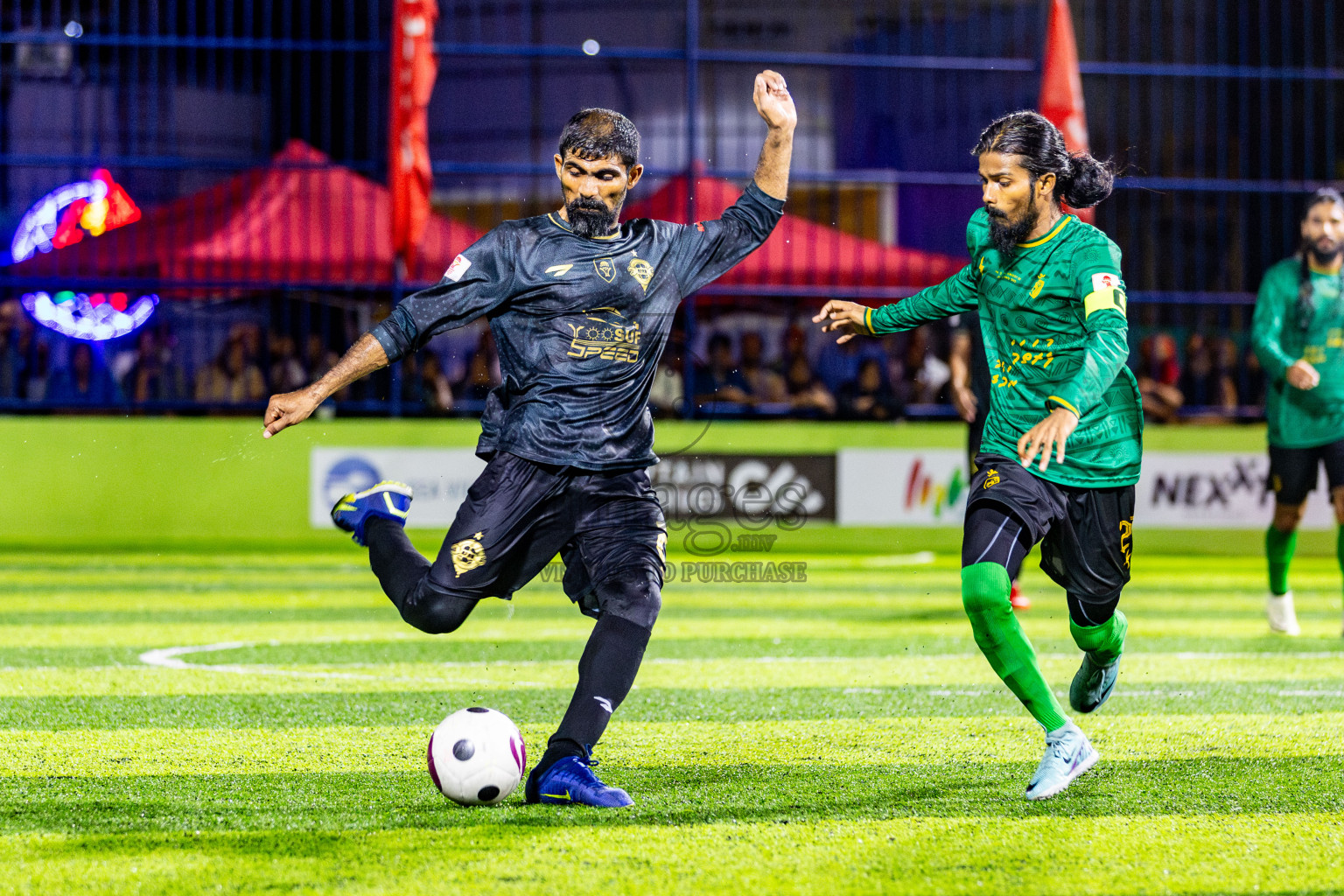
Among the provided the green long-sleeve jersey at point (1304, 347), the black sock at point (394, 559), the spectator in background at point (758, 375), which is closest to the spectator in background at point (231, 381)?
the spectator in background at point (758, 375)

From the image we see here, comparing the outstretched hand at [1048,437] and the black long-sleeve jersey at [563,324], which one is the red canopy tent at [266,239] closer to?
the black long-sleeve jersey at [563,324]

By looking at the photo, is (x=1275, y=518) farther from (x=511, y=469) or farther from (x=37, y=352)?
(x=37, y=352)

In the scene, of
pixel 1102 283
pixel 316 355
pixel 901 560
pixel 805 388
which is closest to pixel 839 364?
pixel 805 388

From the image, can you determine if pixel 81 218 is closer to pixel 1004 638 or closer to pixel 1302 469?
pixel 1302 469

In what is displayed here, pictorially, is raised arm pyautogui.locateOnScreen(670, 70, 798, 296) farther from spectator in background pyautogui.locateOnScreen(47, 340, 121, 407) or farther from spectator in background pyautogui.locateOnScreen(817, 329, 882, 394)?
spectator in background pyautogui.locateOnScreen(47, 340, 121, 407)

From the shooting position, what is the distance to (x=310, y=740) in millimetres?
5137

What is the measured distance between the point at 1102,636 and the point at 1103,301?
44.4 inches

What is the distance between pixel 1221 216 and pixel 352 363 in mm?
11758

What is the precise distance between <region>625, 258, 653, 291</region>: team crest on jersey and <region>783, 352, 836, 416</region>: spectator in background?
9674mm

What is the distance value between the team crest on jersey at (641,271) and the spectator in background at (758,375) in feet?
31.5

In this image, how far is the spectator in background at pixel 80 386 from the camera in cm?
1337

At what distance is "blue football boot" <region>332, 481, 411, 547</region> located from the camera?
16.6 feet

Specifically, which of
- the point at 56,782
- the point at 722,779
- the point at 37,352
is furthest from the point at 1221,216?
the point at 56,782

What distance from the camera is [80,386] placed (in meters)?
13.4
